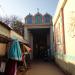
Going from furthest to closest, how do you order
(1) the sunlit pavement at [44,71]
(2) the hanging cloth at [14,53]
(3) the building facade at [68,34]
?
(1) the sunlit pavement at [44,71] → (3) the building facade at [68,34] → (2) the hanging cloth at [14,53]

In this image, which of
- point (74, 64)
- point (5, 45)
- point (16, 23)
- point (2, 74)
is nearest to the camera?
point (2, 74)

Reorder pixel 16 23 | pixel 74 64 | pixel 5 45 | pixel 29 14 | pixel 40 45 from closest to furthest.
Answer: pixel 5 45
pixel 74 64
pixel 29 14
pixel 16 23
pixel 40 45

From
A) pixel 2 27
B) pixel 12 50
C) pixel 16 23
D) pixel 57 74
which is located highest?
pixel 16 23

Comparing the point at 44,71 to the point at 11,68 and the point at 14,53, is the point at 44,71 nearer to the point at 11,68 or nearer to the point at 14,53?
the point at 11,68

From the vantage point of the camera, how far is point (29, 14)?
1886cm

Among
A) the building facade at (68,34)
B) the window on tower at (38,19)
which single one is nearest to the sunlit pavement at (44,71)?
the building facade at (68,34)

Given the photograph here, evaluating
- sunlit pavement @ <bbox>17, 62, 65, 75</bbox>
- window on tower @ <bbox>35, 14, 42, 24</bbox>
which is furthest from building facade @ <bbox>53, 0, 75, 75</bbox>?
window on tower @ <bbox>35, 14, 42, 24</bbox>

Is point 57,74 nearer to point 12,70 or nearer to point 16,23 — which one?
point 12,70

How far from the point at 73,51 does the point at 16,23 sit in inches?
577

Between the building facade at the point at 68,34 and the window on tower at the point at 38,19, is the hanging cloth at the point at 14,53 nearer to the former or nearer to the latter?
the building facade at the point at 68,34

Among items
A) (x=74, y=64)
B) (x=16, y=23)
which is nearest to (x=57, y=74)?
(x=74, y=64)

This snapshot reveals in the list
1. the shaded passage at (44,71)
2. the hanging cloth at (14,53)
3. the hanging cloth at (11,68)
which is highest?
the hanging cloth at (14,53)

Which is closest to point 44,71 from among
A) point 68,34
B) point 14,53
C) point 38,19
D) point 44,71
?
point 44,71

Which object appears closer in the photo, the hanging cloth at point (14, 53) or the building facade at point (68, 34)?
the hanging cloth at point (14, 53)
